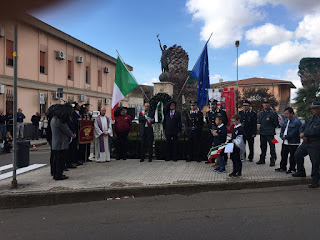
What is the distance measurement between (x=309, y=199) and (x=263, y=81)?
209ft

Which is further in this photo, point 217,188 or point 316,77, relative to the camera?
point 316,77

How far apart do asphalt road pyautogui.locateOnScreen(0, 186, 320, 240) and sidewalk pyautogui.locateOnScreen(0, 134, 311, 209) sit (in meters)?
0.26

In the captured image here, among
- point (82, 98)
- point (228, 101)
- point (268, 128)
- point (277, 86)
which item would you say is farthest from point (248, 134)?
point (277, 86)

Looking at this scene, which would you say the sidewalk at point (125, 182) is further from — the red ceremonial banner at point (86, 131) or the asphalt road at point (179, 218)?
the red ceremonial banner at point (86, 131)

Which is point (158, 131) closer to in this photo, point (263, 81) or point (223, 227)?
point (223, 227)

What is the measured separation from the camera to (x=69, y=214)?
5016mm

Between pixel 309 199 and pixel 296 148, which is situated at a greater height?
pixel 296 148

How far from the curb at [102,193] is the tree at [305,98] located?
1100cm

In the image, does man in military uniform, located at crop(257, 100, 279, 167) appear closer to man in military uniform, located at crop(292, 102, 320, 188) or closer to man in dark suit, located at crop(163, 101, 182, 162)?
man in military uniform, located at crop(292, 102, 320, 188)

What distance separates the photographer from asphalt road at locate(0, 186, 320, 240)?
158 inches

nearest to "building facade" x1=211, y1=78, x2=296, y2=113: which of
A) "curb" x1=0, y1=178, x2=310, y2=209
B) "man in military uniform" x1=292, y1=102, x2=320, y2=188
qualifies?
"man in military uniform" x1=292, y1=102, x2=320, y2=188


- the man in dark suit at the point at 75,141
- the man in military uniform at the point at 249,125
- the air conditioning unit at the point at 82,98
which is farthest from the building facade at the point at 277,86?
the man in dark suit at the point at 75,141

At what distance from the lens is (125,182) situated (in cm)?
657

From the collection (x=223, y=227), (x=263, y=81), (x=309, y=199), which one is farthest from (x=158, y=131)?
(x=263, y=81)
